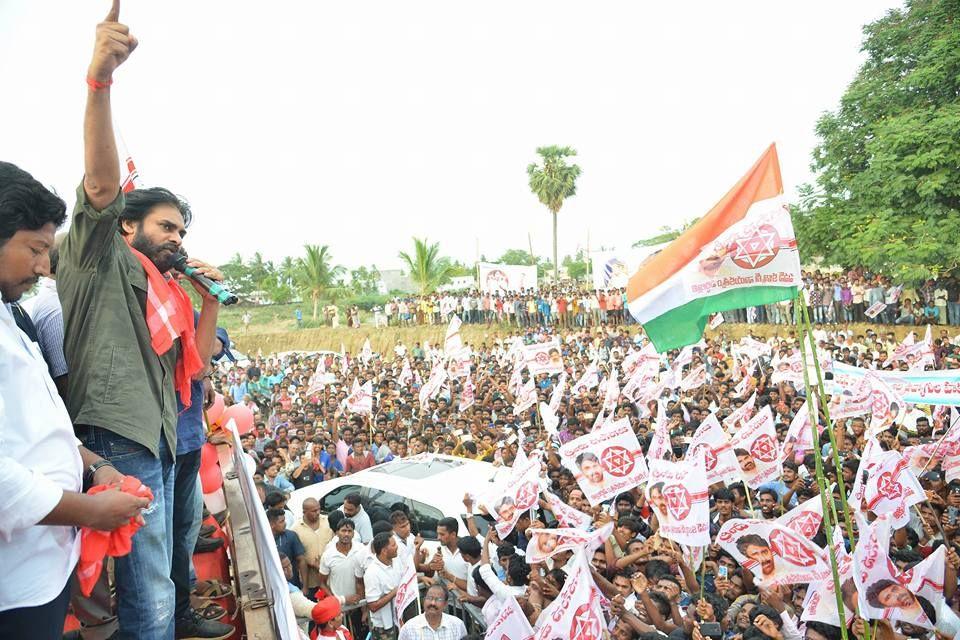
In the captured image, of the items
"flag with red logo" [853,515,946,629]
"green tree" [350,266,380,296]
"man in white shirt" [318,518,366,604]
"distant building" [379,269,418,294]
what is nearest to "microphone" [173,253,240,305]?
"man in white shirt" [318,518,366,604]

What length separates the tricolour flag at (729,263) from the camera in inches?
184

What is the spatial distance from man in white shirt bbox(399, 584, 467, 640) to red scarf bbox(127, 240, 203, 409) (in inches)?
120

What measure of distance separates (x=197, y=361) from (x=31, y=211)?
0.90 meters

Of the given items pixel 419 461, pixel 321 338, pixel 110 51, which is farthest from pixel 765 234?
pixel 321 338

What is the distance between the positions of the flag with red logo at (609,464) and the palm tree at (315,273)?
36211mm

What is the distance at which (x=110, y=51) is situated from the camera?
1.68 meters

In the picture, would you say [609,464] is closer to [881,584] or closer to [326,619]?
[881,584]

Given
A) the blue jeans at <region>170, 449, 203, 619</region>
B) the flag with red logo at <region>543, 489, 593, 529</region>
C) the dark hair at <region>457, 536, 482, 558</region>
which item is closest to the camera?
the blue jeans at <region>170, 449, 203, 619</region>

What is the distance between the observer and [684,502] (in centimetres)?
512

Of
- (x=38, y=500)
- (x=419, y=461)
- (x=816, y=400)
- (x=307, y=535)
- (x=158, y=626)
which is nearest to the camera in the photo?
(x=38, y=500)

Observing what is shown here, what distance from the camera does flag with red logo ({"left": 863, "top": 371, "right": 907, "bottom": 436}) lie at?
8.17 meters

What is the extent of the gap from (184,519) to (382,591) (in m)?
2.95

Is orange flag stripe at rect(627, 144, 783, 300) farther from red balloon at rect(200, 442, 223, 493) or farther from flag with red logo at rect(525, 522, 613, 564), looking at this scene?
red balloon at rect(200, 442, 223, 493)

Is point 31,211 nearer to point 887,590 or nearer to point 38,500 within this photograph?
point 38,500
